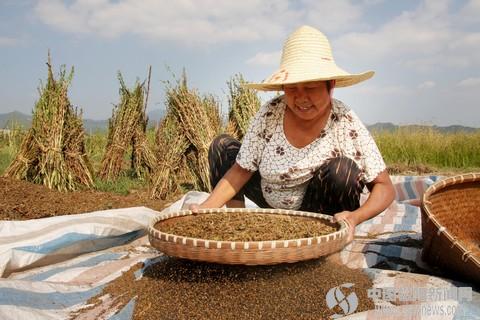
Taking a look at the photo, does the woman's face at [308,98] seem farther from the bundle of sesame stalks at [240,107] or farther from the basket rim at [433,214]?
the bundle of sesame stalks at [240,107]

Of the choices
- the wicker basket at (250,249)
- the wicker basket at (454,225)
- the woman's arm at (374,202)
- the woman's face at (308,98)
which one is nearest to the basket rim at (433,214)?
the wicker basket at (454,225)

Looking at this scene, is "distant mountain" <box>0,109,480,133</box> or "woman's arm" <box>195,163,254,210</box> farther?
"distant mountain" <box>0,109,480,133</box>

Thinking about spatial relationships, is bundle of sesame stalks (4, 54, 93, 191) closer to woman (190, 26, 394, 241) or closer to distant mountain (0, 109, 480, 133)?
distant mountain (0, 109, 480, 133)

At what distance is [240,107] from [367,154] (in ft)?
12.2

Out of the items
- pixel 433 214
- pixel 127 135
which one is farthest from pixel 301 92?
pixel 127 135

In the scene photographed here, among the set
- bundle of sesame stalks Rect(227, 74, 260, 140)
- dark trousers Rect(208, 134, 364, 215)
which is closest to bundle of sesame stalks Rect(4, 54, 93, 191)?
bundle of sesame stalks Rect(227, 74, 260, 140)

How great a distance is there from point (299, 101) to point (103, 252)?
1.38 metres

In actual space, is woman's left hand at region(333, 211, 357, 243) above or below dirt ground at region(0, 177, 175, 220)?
above

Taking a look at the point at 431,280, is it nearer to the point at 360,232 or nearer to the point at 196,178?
the point at 360,232

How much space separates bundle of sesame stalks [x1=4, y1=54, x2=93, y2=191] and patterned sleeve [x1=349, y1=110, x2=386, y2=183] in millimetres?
4022

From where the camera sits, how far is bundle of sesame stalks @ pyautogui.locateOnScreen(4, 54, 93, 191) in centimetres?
554

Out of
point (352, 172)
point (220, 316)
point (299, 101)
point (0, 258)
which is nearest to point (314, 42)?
point (299, 101)

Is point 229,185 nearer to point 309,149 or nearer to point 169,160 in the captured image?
point 309,149

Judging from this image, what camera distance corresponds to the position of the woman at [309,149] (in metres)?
2.34
